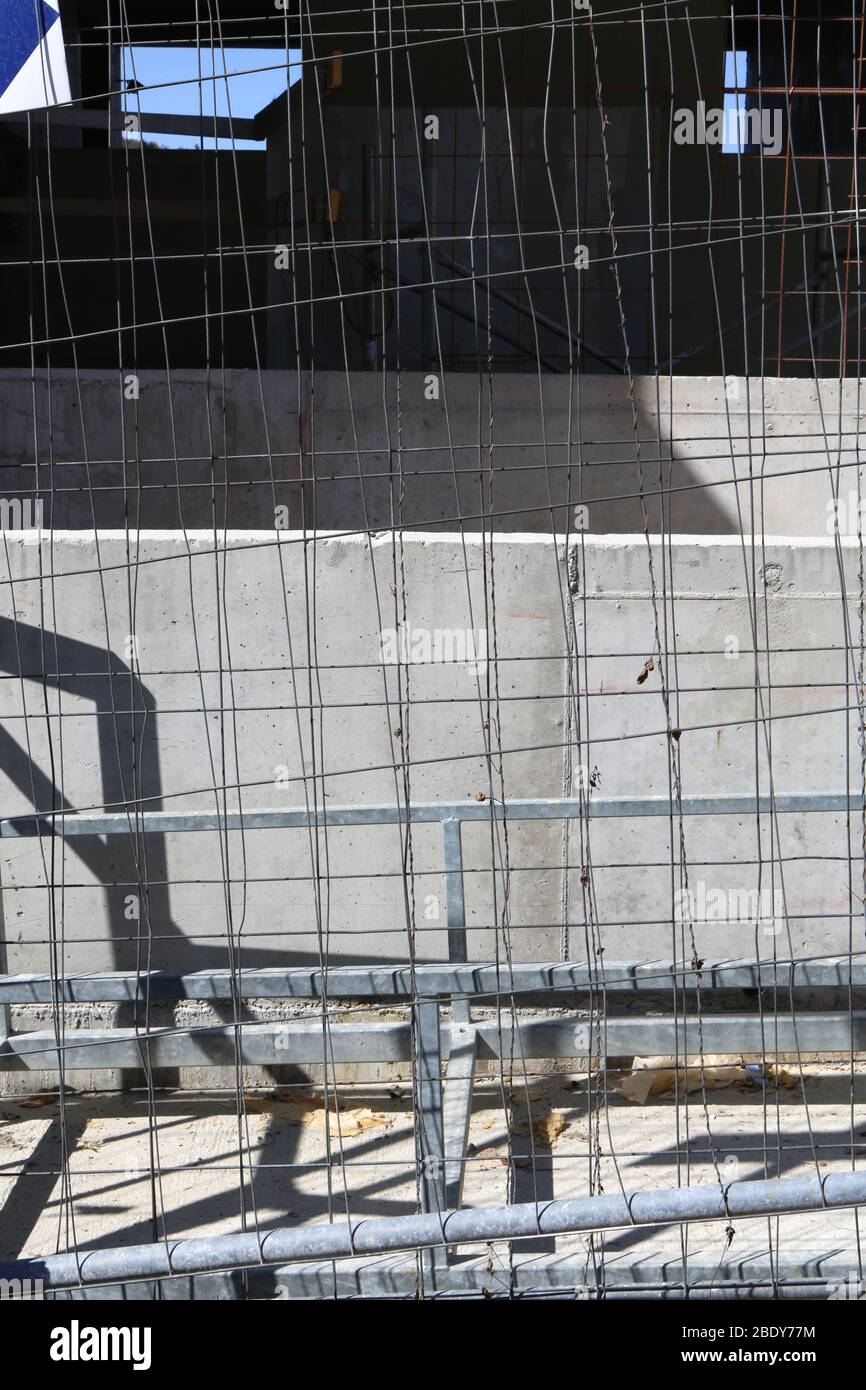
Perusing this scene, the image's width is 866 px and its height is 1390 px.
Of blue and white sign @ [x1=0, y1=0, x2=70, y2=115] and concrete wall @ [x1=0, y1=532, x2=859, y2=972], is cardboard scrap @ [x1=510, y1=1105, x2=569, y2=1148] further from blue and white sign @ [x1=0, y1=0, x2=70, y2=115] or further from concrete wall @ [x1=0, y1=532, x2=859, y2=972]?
blue and white sign @ [x1=0, y1=0, x2=70, y2=115]

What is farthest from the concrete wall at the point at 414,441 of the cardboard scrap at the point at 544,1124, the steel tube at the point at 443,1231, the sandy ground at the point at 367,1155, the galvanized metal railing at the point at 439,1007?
the steel tube at the point at 443,1231

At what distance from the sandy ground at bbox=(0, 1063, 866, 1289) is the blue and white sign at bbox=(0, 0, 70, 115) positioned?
112 inches

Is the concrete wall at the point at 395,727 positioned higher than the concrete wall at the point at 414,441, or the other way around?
the concrete wall at the point at 414,441

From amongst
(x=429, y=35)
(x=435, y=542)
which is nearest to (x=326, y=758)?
(x=435, y=542)

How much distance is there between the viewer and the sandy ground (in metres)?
3.79

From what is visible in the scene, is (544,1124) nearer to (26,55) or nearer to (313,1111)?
(313,1111)

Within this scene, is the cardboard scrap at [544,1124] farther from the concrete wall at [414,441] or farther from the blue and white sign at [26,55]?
the concrete wall at [414,441]

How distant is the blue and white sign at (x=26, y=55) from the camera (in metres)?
3.04

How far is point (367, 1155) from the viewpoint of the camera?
4.32m

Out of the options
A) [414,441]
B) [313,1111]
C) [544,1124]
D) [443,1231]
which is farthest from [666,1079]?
[414,441]

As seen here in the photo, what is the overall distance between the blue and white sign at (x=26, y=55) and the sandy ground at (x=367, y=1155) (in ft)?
9.36

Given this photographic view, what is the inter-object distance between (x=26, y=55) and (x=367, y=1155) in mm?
3613

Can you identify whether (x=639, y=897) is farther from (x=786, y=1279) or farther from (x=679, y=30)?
(x=679, y=30)
